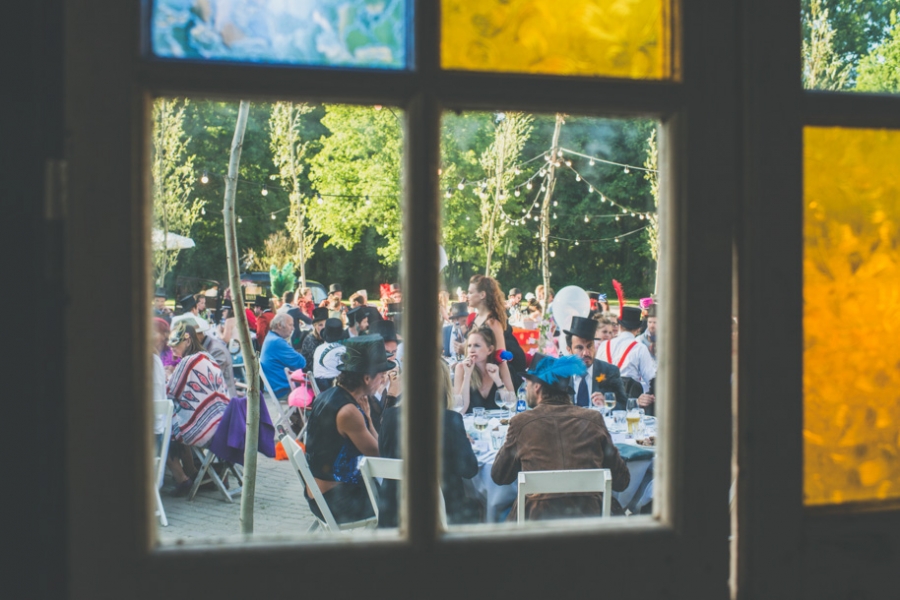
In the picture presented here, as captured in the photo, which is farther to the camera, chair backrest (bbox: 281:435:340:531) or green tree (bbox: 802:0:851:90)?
chair backrest (bbox: 281:435:340:531)

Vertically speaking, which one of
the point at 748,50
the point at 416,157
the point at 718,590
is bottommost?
the point at 718,590

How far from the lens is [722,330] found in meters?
1.03

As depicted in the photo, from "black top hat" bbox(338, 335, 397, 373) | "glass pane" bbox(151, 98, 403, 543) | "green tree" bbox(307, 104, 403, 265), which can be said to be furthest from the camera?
"green tree" bbox(307, 104, 403, 265)

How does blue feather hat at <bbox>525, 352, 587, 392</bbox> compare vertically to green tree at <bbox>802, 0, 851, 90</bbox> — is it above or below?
below

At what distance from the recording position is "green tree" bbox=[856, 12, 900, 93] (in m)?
1.25

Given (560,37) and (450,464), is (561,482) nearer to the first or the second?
(450,464)

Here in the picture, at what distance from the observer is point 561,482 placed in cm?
346

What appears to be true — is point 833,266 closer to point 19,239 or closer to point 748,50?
point 748,50

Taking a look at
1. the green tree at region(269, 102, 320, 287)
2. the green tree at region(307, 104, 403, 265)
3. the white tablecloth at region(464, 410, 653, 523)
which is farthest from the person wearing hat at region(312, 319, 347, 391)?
the green tree at region(307, 104, 403, 265)

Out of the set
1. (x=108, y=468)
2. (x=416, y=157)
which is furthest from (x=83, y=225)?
(x=416, y=157)

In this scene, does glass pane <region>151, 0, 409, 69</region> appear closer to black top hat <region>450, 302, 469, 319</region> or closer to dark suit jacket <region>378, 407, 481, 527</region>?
dark suit jacket <region>378, 407, 481, 527</region>

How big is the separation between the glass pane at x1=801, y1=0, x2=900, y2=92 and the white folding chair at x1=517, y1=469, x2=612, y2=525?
94.3 inches

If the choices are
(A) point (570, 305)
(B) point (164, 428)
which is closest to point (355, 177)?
(A) point (570, 305)

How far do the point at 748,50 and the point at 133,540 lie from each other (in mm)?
1020
